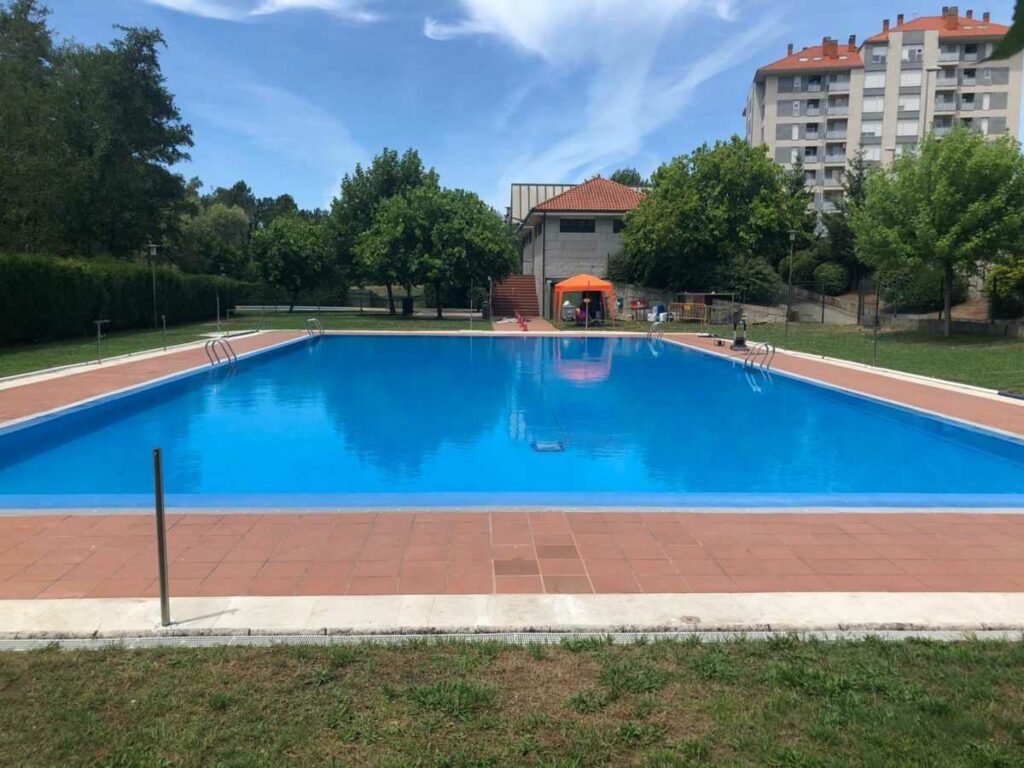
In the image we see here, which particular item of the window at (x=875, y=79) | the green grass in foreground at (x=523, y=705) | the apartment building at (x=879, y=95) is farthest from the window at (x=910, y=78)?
the green grass in foreground at (x=523, y=705)

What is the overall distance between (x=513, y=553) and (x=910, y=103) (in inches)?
2645

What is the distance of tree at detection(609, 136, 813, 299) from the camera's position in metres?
32.6

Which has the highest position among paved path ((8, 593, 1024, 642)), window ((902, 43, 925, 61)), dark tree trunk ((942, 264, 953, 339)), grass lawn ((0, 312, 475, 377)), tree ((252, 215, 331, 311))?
window ((902, 43, 925, 61))

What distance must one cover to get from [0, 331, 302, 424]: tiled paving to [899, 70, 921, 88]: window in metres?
60.2

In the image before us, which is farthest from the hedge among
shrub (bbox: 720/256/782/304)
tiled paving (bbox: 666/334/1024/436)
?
shrub (bbox: 720/256/782/304)

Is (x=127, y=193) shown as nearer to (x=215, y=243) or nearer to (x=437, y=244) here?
(x=437, y=244)

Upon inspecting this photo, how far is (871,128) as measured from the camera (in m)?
59.0

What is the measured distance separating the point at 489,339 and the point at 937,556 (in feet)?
70.6

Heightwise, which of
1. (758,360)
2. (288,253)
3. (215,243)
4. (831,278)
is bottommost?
(758,360)

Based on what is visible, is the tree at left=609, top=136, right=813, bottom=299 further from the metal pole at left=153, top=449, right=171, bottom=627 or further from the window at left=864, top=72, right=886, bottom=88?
the window at left=864, top=72, right=886, bottom=88

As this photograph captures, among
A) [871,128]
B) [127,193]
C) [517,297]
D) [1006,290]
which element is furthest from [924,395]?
[871,128]

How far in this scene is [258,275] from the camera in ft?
122

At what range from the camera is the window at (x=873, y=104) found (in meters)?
58.5

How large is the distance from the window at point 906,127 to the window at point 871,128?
137 cm
